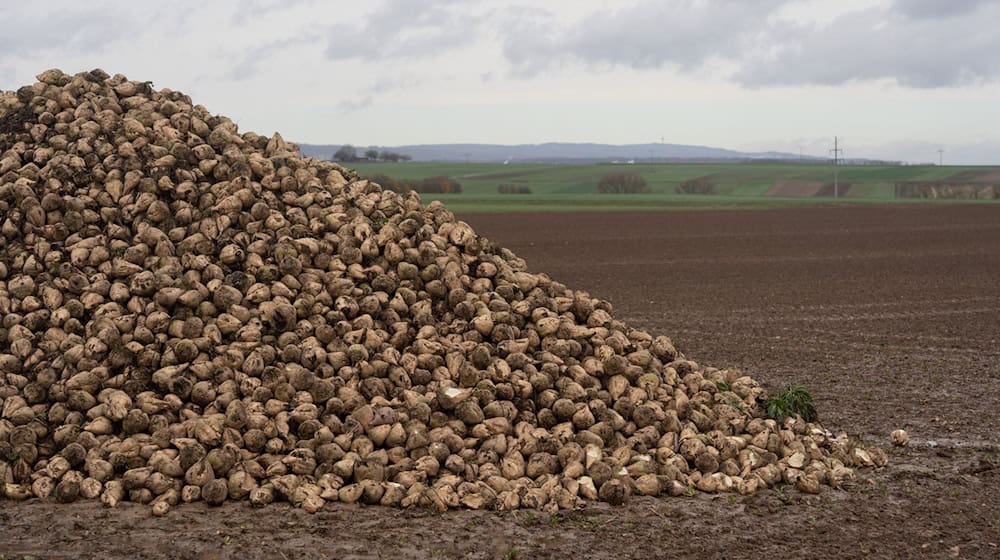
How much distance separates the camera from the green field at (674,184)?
202ft

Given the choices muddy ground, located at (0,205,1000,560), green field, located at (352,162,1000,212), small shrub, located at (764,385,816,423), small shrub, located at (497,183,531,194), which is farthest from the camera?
small shrub, located at (497,183,531,194)

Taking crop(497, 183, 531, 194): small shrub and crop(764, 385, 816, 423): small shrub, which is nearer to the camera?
crop(764, 385, 816, 423): small shrub

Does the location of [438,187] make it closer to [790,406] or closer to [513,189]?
[513,189]

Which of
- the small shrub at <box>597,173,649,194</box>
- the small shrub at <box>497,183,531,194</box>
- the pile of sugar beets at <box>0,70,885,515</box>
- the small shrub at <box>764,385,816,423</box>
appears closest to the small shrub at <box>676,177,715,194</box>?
the small shrub at <box>597,173,649,194</box>

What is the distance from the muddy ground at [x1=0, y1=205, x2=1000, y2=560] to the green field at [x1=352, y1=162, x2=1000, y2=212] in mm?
30770

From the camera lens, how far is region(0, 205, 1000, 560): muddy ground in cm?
642

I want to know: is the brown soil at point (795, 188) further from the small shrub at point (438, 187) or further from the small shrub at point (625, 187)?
the small shrub at point (438, 187)

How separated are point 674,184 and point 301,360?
258 ft

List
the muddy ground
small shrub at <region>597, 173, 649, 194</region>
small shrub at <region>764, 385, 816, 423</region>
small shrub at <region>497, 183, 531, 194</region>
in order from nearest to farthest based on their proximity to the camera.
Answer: the muddy ground
small shrub at <region>764, 385, 816, 423</region>
small shrub at <region>497, 183, 531, 194</region>
small shrub at <region>597, 173, 649, 194</region>

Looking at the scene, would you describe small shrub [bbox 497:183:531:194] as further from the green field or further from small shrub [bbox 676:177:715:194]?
small shrub [bbox 676:177:715:194]

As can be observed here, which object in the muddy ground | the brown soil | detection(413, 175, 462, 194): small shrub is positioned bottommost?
the muddy ground

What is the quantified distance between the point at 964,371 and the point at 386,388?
761cm

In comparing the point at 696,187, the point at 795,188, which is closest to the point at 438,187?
the point at 696,187

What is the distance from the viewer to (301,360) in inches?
299
